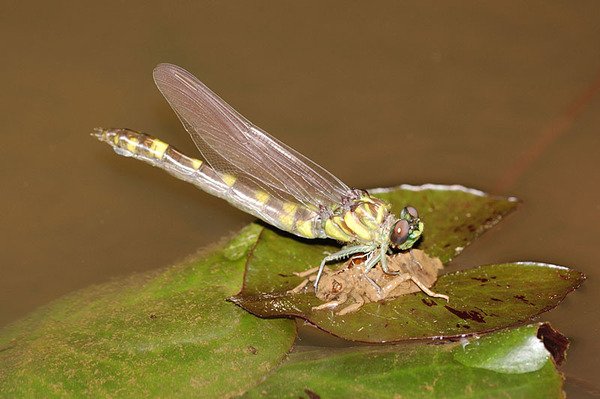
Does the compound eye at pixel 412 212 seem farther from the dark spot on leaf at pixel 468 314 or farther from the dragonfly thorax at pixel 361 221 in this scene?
the dark spot on leaf at pixel 468 314

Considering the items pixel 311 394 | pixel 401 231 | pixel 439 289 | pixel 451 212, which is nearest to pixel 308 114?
pixel 451 212

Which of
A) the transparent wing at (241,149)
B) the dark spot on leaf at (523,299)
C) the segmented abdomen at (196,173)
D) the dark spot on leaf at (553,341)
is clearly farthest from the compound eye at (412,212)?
the dark spot on leaf at (553,341)

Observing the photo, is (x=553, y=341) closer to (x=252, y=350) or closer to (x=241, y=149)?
(x=252, y=350)

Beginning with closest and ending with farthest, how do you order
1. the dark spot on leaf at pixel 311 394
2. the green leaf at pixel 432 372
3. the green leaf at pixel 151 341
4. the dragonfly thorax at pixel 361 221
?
the green leaf at pixel 432 372, the dark spot on leaf at pixel 311 394, the green leaf at pixel 151 341, the dragonfly thorax at pixel 361 221

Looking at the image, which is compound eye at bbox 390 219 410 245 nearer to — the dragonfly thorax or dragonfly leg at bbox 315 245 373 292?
the dragonfly thorax

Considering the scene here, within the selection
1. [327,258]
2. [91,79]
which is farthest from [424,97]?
[91,79]

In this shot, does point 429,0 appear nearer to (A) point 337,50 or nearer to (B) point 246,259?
(A) point 337,50

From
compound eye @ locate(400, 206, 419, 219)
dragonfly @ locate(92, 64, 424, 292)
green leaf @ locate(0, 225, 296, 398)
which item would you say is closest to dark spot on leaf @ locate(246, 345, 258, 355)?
green leaf @ locate(0, 225, 296, 398)
